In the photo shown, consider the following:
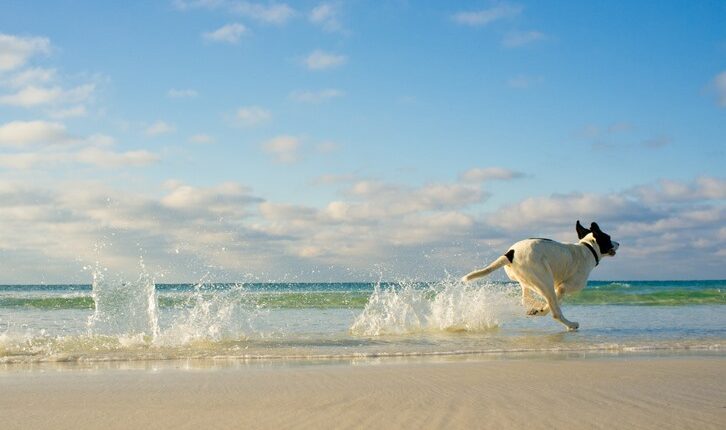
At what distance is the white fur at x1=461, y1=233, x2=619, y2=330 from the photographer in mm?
10789

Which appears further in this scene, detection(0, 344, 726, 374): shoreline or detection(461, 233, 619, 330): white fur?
detection(461, 233, 619, 330): white fur

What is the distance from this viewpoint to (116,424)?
4648 mm

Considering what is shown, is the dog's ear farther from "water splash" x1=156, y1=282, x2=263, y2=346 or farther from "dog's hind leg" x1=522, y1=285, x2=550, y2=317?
"water splash" x1=156, y1=282, x2=263, y2=346

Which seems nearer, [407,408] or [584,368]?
[407,408]

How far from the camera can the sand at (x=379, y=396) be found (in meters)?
4.62

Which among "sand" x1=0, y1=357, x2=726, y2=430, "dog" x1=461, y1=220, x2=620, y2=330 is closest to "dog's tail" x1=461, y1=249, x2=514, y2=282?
"dog" x1=461, y1=220, x2=620, y2=330

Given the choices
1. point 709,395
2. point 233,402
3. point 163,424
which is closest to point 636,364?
point 709,395

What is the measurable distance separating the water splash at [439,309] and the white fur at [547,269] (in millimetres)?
1293

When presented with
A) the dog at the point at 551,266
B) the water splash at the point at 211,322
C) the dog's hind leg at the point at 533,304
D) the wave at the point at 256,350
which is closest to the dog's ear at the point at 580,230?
the dog at the point at 551,266

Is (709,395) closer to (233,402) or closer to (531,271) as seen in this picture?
(233,402)

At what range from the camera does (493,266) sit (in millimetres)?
10797

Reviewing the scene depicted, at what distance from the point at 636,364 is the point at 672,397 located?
80.6 inches

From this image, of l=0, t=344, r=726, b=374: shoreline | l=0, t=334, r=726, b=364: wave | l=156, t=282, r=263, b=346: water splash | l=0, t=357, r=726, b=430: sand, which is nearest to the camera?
l=0, t=357, r=726, b=430: sand

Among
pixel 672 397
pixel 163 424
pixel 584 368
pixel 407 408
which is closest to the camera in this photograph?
pixel 163 424
